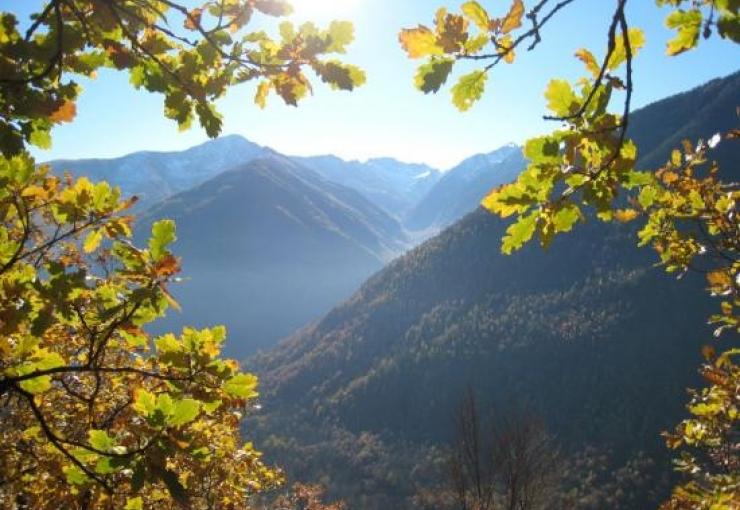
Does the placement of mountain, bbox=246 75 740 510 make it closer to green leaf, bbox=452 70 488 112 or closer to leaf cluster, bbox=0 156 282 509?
leaf cluster, bbox=0 156 282 509

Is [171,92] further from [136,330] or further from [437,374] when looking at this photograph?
[437,374]

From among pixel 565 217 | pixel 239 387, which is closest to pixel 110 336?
pixel 239 387

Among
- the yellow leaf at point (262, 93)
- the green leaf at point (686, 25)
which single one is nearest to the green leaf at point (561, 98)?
the green leaf at point (686, 25)

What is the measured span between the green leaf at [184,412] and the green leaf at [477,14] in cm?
191

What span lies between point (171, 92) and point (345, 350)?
18710 cm

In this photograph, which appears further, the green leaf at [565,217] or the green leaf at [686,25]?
the green leaf at [565,217]

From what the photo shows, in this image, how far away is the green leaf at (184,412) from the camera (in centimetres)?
251

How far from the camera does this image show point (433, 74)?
96.5 inches

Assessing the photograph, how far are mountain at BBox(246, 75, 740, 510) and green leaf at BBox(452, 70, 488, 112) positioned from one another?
327 ft

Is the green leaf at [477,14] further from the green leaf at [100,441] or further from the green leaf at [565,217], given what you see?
the green leaf at [100,441]

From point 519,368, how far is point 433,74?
493ft

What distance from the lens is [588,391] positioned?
438ft

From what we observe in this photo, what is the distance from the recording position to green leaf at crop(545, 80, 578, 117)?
221cm

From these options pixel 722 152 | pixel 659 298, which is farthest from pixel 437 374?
pixel 722 152
